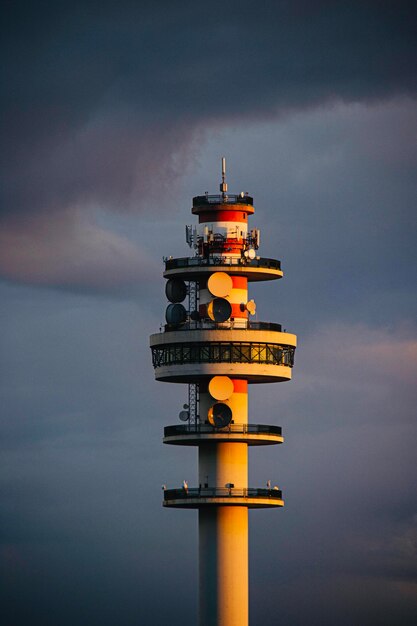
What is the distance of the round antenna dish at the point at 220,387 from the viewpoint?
19212cm

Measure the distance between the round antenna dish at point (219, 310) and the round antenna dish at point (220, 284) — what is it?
460mm

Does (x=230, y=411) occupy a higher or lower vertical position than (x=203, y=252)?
lower

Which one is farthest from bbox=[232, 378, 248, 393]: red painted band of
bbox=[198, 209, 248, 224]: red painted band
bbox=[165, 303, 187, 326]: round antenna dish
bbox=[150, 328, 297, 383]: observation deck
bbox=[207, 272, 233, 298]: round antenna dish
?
bbox=[198, 209, 248, 224]: red painted band

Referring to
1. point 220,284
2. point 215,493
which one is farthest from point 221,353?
point 215,493

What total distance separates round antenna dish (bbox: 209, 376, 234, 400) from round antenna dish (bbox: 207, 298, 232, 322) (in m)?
4.37

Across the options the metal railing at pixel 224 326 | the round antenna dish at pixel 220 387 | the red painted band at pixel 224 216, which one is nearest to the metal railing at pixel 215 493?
the round antenna dish at pixel 220 387

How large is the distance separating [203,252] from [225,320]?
19.9 feet

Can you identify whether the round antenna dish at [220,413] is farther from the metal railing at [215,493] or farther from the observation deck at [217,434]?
the metal railing at [215,493]

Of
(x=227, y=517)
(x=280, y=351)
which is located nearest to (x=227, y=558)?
(x=227, y=517)

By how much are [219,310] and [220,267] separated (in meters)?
3.19

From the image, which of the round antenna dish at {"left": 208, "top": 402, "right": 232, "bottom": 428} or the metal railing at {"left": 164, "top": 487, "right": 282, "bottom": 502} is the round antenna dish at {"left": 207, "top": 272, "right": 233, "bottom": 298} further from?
the metal railing at {"left": 164, "top": 487, "right": 282, "bottom": 502}

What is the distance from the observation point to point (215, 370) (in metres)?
192

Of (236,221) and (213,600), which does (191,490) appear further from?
(236,221)

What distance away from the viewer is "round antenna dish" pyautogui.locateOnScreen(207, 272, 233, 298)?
191625 millimetres
